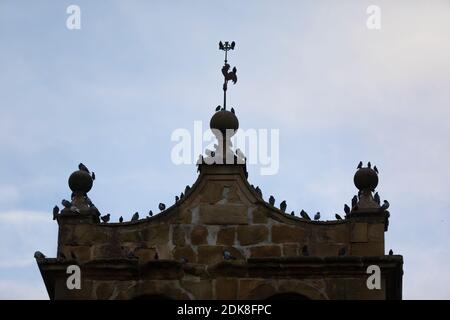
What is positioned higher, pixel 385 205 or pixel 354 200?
pixel 354 200

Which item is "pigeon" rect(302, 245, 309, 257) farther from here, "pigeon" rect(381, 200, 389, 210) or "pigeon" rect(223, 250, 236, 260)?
"pigeon" rect(381, 200, 389, 210)

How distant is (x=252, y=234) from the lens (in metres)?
83.9

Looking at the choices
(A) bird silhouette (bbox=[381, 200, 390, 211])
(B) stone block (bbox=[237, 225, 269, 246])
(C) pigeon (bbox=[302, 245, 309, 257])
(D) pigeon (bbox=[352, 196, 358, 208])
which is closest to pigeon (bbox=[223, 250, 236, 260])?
(B) stone block (bbox=[237, 225, 269, 246])

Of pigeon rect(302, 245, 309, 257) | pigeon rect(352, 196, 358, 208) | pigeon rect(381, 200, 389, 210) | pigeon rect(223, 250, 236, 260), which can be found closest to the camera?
pigeon rect(302, 245, 309, 257)

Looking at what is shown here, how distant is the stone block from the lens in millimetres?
83812

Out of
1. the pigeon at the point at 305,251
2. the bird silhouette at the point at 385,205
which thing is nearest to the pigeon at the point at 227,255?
the pigeon at the point at 305,251

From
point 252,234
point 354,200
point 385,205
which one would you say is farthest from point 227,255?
point 385,205

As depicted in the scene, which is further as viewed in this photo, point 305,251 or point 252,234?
point 252,234

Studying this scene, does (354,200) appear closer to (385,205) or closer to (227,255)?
(385,205)

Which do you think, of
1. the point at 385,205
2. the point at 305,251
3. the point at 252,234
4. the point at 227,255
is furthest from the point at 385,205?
the point at 227,255

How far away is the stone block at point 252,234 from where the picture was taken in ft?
275

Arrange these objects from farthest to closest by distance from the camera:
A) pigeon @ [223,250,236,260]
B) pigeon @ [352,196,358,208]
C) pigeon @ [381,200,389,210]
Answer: pigeon @ [352,196,358,208] → pigeon @ [381,200,389,210] → pigeon @ [223,250,236,260]

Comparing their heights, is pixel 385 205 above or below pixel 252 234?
above

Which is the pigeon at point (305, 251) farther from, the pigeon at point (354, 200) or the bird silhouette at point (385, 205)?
the bird silhouette at point (385, 205)
